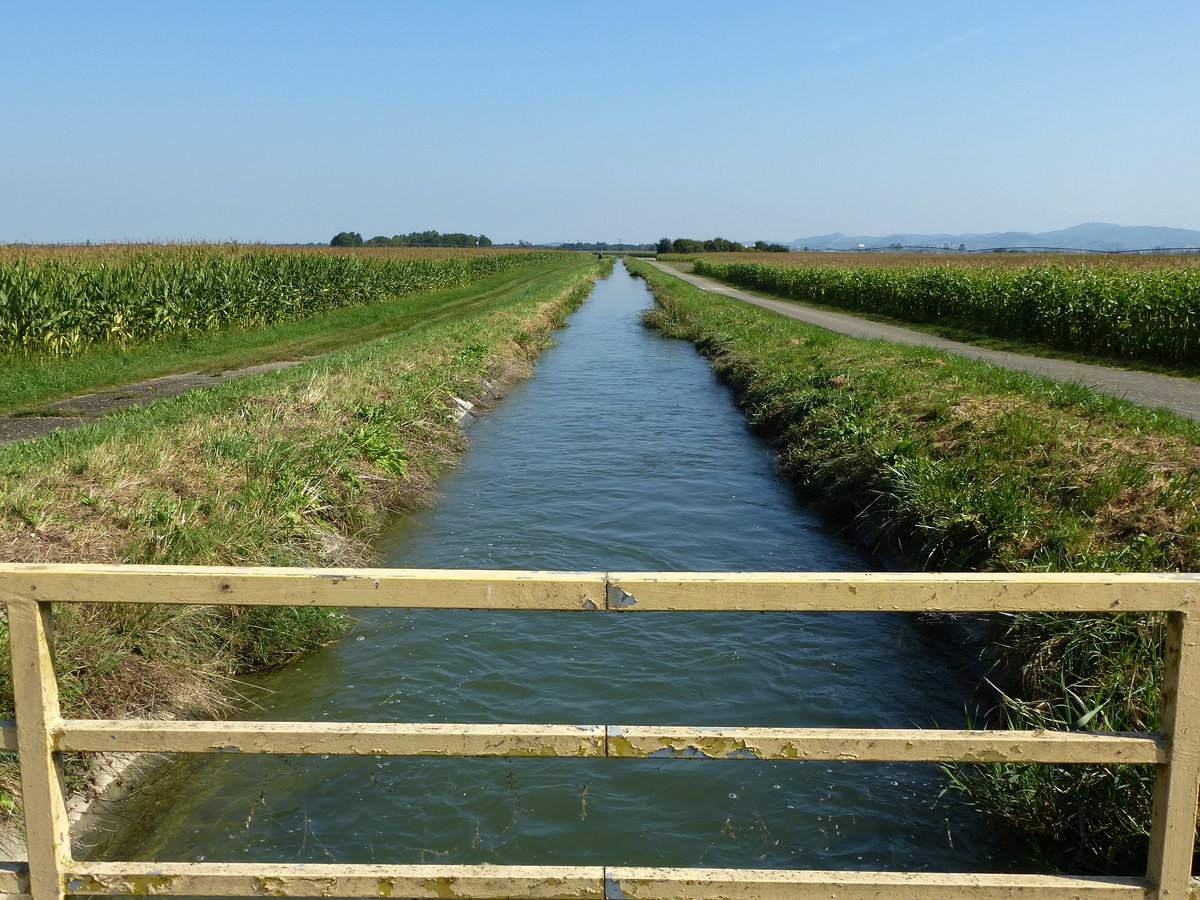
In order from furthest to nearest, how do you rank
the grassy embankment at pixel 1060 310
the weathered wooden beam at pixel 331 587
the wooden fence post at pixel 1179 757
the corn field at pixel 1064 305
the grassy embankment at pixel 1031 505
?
the corn field at pixel 1064 305
the grassy embankment at pixel 1060 310
the grassy embankment at pixel 1031 505
the weathered wooden beam at pixel 331 587
the wooden fence post at pixel 1179 757

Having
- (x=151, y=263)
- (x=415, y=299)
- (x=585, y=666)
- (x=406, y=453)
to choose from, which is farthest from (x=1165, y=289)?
(x=415, y=299)

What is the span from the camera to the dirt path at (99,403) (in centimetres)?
1017

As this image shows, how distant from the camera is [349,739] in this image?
8.02 feet

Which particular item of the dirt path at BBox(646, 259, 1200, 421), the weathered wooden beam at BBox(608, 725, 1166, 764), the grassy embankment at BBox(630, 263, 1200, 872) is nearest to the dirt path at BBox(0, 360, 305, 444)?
the grassy embankment at BBox(630, 263, 1200, 872)

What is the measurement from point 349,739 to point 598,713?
318cm

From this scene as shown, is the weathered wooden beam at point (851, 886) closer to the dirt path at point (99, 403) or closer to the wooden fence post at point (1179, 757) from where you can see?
the wooden fence post at point (1179, 757)

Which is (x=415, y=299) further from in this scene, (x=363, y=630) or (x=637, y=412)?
(x=363, y=630)

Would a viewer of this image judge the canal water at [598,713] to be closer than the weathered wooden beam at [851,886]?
No

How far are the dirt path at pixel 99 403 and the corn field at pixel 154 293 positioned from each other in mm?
2952

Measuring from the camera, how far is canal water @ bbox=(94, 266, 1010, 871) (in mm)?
4301

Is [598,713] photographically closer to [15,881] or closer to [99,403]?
[15,881]

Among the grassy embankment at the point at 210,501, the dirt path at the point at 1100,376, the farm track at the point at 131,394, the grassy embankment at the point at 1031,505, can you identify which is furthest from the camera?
the dirt path at the point at 1100,376

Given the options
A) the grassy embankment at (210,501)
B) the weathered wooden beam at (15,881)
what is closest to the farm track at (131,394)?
the grassy embankment at (210,501)

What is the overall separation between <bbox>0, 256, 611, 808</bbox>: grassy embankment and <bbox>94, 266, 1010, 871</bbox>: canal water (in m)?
0.42
